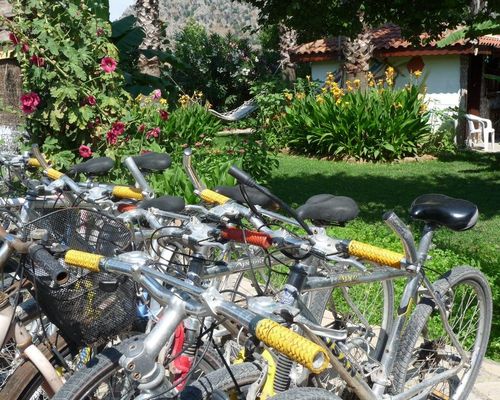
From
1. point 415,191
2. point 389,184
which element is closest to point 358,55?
point 389,184

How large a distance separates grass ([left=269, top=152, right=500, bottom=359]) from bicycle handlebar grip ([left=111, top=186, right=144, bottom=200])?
2468 millimetres

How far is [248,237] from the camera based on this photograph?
2.63 meters

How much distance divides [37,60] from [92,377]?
4559 mm

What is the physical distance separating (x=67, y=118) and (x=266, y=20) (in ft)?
11.3

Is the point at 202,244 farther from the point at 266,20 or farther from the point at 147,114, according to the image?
the point at 266,20

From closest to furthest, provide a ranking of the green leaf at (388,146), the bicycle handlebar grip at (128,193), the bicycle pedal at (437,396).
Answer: the bicycle pedal at (437,396), the bicycle handlebar grip at (128,193), the green leaf at (388,146)

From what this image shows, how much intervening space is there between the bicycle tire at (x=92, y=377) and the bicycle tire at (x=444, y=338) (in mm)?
1319

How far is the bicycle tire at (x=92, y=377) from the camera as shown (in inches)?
91.8

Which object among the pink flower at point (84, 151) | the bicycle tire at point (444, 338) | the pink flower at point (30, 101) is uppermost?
the pink flower at point (30, 101)

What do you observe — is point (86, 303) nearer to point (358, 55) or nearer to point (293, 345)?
point (293, 345)

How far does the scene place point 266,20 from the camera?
8.94 metres

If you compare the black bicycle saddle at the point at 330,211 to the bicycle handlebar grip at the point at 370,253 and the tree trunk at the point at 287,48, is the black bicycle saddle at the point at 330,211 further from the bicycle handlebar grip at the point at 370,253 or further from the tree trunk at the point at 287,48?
the tree trunk at the point at 287,48

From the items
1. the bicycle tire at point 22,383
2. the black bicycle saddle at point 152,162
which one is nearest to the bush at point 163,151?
the black bicycle saddle at point 152,162

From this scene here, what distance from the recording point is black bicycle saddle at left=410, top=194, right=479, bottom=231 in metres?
3.04
